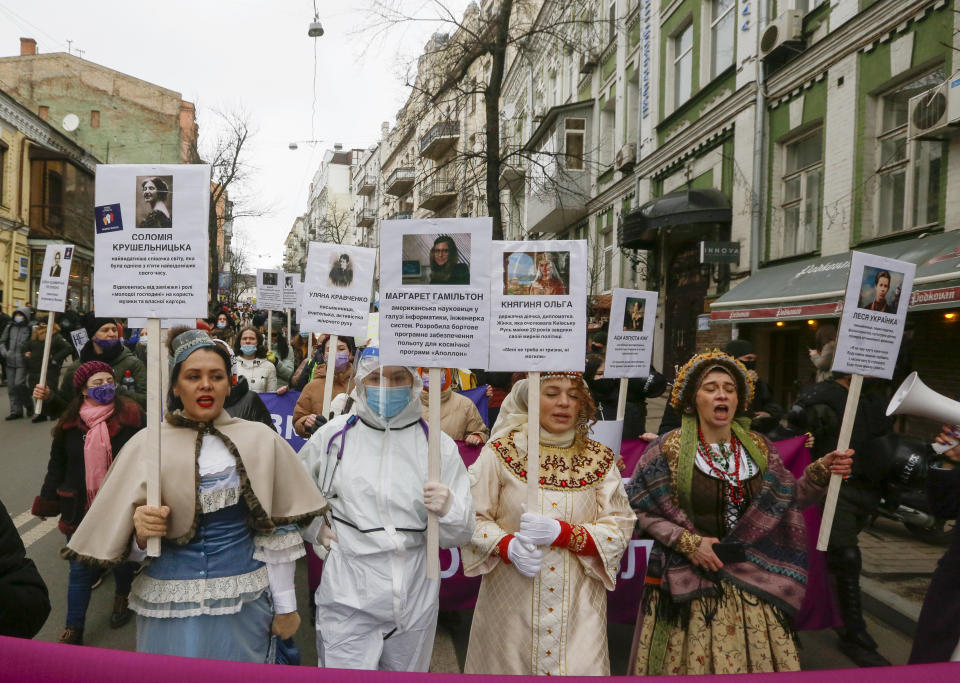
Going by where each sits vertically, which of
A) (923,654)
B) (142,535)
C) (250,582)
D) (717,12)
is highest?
(717,12)

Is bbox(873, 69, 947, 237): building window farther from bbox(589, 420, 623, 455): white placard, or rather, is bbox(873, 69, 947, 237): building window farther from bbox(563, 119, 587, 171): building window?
bbox(563, 119, 587, 171): building window

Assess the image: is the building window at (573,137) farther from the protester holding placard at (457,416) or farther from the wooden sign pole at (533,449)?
the wooden sign pole at (533,449)

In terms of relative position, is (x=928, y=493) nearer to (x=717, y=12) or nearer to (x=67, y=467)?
(x=67, y=467)

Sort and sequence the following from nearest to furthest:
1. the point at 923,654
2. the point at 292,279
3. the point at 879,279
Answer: the point at 923,654 < the point at 879,279 < the point at 292,279

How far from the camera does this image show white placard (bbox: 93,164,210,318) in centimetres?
239

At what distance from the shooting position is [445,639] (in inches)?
167

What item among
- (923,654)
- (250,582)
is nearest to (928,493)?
(923,654)

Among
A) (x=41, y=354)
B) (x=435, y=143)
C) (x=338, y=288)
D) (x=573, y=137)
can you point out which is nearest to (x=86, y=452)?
(x=338, y=288)

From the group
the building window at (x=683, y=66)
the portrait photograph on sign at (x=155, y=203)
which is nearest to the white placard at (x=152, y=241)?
the portrait photograph on sign at (x=155, y=203)

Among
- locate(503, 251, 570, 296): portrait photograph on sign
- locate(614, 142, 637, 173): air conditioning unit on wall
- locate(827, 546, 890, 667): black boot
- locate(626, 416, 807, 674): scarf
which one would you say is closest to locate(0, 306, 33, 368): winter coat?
locate(503, 251, 570, 296): portrait photograph on sign

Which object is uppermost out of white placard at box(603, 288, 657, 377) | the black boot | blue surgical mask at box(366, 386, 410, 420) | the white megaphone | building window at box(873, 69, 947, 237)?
building window at box(873, 69, 947, 237)

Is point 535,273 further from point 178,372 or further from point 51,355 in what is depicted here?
point 51,355

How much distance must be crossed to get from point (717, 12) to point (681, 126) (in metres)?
2.32

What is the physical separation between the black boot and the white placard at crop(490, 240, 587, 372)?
8.30 ft
